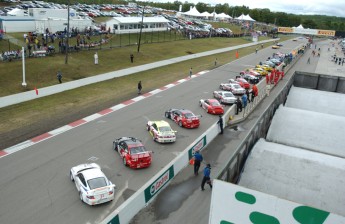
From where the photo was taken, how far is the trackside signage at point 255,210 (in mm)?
6165

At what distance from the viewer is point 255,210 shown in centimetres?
669

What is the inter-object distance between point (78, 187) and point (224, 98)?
1888 centimetres

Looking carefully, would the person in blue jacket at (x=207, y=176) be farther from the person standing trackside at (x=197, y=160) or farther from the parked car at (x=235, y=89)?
the parked car at (x=235, y=89)

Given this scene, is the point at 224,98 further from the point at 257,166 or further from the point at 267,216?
the point at 267,216

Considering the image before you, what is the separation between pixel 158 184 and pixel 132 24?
5477 centimetres

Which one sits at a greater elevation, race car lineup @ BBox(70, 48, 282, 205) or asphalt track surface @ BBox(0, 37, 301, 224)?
race car lineup @ BBox(70, 48, 282, 205)

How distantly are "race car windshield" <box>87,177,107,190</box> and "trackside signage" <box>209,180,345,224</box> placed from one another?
842cm

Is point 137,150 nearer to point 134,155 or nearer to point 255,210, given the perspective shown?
point 134,155

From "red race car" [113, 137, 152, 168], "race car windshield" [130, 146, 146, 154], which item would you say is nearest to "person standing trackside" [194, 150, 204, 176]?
"red race car" [113, 137, 152, 168]

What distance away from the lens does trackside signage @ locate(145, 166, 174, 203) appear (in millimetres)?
14258

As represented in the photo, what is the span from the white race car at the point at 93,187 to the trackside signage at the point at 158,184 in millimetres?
1719

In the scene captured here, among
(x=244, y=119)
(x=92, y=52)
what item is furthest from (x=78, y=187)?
(x=92, y=52)

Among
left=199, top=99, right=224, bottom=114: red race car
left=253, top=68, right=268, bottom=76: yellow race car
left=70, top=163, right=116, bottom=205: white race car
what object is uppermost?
left=253, top=68, right=268, bottom=76: yellow race car

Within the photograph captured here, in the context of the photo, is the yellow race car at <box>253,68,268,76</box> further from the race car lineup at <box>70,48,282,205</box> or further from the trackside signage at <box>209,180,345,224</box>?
the trackside signage at <box>209,180,345,224</box>
